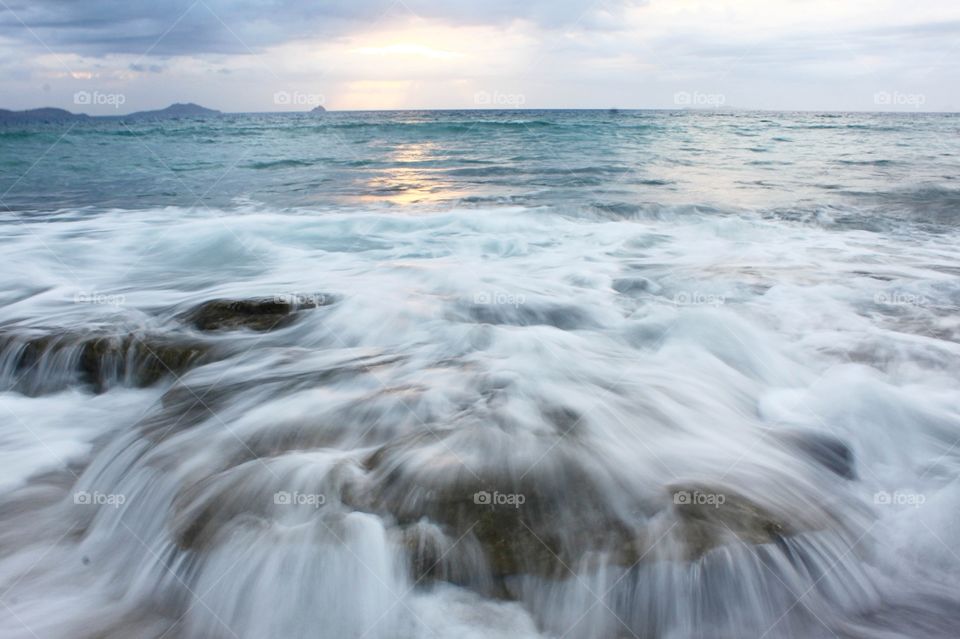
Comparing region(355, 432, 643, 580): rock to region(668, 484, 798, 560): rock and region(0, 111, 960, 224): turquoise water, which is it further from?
region(0, 111, 960, 224): turquoise water

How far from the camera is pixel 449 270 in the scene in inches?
308

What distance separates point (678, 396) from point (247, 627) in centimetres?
328

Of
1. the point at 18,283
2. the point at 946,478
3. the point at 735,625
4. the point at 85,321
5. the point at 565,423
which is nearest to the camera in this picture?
the point at 735,625

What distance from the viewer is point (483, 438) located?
3.83m


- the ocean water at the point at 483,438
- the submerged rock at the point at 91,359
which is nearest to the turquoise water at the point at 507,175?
the ocean water at the point at 483,438

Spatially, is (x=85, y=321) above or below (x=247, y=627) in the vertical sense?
above

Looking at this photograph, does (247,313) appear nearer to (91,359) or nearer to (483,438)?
(91,359)

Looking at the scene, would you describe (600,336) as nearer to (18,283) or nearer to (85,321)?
(85,321)

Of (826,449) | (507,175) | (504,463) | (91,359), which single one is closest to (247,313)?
(91,359)

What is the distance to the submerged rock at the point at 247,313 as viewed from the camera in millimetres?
5746

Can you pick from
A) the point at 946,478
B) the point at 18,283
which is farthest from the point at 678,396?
the point at 18,283

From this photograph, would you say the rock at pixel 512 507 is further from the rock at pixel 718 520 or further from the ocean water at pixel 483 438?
the rock at pixel 718 520

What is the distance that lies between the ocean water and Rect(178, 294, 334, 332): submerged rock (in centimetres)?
4

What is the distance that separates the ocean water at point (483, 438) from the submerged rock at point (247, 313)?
0.14ft
